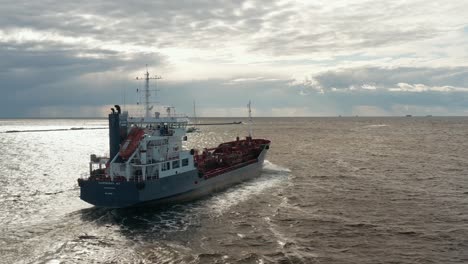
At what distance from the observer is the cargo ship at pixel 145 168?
3203 centimetres

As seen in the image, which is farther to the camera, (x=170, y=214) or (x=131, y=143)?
(x=131, y=143)

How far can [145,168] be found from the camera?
34.2 metres

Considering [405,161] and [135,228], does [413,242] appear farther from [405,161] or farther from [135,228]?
[405,161]

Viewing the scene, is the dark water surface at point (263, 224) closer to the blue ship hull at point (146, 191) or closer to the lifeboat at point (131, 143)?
the blue ship hull at point (146, 191)

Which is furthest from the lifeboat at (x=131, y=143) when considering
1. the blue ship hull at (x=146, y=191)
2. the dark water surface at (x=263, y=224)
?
the dark water surface at (x=263, y=224)

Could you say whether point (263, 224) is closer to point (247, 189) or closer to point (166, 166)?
point (166, 166)

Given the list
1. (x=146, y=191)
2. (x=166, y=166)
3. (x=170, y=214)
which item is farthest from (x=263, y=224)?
(x=166, y=166)

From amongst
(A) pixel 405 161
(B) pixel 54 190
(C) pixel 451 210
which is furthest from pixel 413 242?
(A) pixel 405 161

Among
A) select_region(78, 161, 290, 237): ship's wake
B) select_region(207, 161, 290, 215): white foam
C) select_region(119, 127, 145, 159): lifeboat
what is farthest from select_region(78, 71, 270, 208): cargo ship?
select_region(207, 161, 290, 215): white foam

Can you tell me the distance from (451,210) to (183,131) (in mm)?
25007

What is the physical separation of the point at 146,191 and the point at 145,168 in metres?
2.58

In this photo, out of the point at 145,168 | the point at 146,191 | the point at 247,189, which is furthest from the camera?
the point at 247,189

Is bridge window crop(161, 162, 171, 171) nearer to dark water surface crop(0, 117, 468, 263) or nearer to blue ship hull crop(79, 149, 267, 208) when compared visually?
blue ship hull crop(79, 149, 267, 208)

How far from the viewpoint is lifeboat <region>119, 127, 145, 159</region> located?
34.2 m
